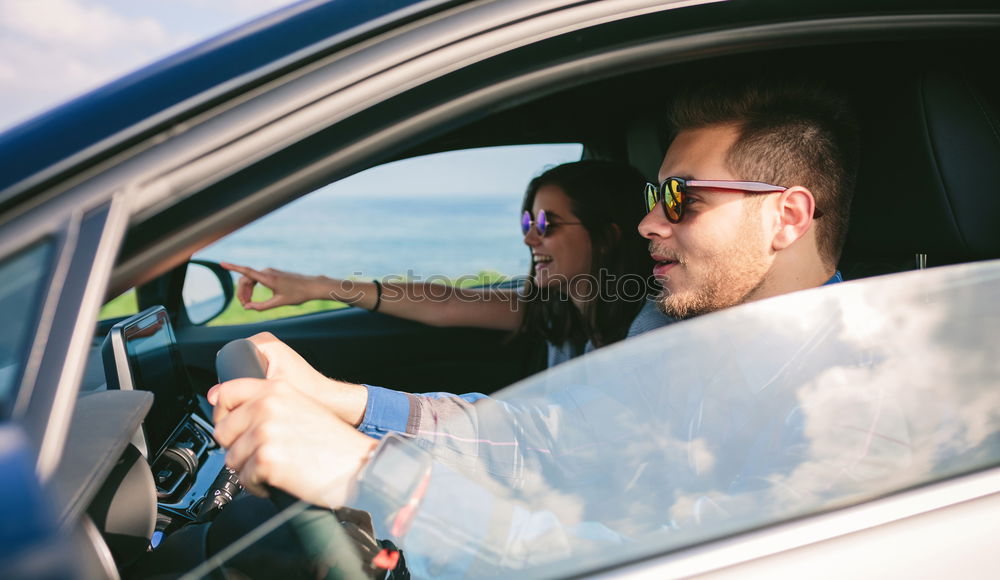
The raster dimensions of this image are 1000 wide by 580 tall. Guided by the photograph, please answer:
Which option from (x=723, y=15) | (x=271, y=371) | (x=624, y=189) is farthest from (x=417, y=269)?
(x=723, y=15)

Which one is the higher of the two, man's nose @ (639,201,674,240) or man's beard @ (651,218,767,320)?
man's nose @ (639,201,674,240)

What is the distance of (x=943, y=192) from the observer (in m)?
1.67

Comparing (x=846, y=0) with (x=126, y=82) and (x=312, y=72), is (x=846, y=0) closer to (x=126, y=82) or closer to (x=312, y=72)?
(x=312, y=72)

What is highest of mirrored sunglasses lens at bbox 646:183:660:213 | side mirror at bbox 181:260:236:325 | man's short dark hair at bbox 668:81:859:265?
man's short dark hair at bbox 668:81:859:265

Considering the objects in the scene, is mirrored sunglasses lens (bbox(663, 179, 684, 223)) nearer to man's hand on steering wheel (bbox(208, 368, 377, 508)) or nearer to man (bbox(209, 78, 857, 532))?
man (bbox(209, 78, 857, 532))

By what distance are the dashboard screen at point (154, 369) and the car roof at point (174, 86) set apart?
40.6 inches

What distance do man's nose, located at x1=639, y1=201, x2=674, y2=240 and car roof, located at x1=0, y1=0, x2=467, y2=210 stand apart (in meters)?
1.04

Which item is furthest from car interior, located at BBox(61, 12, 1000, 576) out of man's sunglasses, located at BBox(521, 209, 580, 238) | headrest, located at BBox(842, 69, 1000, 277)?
man's sunglasses, located at BBox(521, 209, 580, 238)

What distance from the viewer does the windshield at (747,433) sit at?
98cm

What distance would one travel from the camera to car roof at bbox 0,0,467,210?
2.48ft

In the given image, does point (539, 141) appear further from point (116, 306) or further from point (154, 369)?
point (116, 306)


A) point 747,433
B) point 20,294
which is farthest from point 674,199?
point 20,294

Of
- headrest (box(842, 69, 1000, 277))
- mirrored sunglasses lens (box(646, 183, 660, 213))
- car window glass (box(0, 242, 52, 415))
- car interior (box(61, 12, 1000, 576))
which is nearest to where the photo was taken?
car window glass (box(0, 242, 52, 415))

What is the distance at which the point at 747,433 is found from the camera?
1.10m
